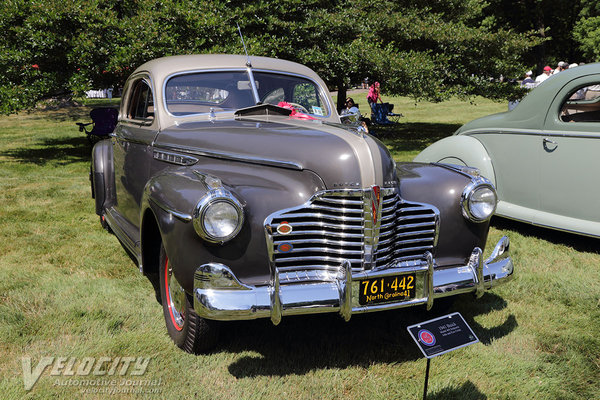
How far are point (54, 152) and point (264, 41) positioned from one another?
17.0ft

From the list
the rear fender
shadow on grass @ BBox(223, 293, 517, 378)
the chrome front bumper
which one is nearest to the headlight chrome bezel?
the chrome front bumper

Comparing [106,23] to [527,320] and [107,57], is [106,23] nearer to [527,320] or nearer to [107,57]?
[107,57]

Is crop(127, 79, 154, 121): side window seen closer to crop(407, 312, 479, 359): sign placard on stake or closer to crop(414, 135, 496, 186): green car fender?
crop(407, 312, 479, 359): sign placard on stake

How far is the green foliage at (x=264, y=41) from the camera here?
28.7ft

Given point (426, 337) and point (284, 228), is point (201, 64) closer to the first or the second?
point (284, 228)

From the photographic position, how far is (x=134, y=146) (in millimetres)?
4043

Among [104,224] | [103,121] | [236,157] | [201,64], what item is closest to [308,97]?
[201,64]

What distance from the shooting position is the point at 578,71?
469 centimetres

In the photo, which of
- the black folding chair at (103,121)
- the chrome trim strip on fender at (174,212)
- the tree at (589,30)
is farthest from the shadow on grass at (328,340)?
the tree at (589,30)

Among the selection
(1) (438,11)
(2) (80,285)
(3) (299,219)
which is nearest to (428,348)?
(3) (299,219)

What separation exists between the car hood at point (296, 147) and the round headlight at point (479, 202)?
566 millimetres

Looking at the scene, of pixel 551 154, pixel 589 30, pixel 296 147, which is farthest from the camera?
pixel 589 30

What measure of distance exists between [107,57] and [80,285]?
20.8ft

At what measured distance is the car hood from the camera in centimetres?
266
